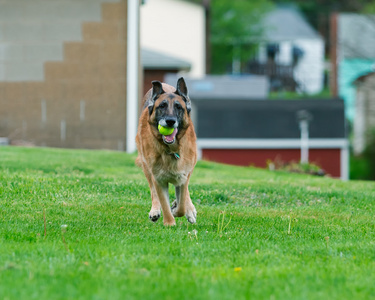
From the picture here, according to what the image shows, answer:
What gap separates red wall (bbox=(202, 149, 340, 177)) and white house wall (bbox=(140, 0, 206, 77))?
1226cm

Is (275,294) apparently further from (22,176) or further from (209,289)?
(22,176)

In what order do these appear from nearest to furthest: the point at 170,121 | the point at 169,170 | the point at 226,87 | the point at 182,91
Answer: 1. the point at 170,121
2. the point at 182,91
3. the point at 169,170
4. the point at 226,87

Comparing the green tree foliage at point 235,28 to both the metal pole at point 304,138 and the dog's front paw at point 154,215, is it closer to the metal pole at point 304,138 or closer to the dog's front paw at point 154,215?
the metal pole at point 304,138

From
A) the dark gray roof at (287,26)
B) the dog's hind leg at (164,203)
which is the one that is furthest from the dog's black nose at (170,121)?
the dark gray roof at (287,26)

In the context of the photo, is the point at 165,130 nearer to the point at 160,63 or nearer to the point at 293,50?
the point at 160,63

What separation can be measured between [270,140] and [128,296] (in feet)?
90.4

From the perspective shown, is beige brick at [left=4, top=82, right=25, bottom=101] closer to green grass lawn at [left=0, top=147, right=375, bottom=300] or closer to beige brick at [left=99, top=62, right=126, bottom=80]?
beige brick at [left=99, top=62, right=126, bottom=80]

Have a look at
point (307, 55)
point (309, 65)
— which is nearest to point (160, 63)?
point (309, 65)

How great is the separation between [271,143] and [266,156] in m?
0.66

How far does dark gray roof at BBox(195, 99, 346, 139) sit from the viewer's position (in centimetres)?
3161

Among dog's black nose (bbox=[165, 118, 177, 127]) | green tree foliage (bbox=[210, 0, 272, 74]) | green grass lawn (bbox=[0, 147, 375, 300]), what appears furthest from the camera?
A: green tree foliage (bbox=[210, 0, 272, 74])

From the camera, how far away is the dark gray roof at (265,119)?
3161 cm

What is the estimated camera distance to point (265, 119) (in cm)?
3203

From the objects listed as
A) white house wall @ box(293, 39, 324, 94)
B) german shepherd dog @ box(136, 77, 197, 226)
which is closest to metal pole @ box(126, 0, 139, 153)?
german shepherd dog @ box(136, 77, 197, 226)
